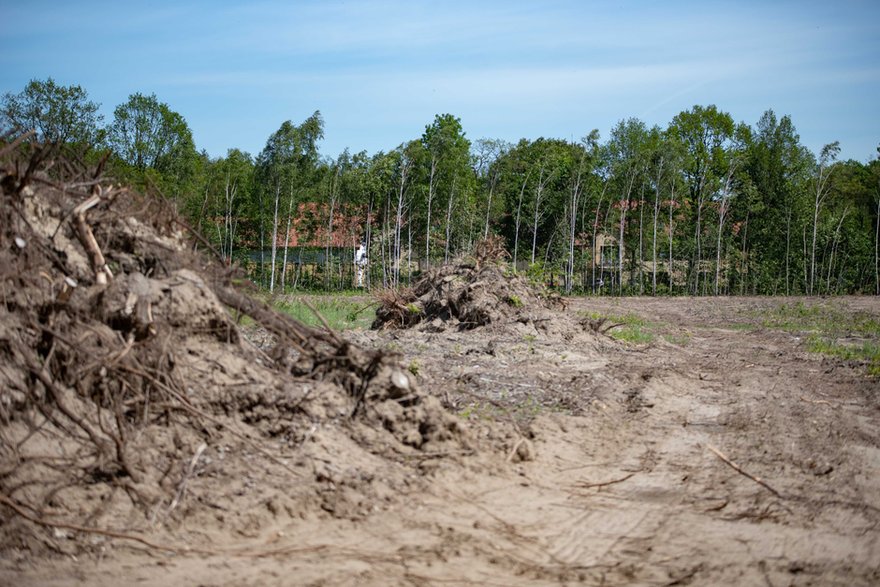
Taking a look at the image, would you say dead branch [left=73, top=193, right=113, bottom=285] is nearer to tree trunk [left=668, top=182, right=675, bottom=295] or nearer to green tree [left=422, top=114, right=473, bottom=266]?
green tree [left=422, top=114, right=473, bottom=266]

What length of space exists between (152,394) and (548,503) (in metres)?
3.27

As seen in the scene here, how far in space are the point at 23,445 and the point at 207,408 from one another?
4.64 ft

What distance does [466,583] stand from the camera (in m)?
5.02

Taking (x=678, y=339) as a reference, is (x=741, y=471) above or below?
below

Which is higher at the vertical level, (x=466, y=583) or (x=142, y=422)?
(x=142, y=422)

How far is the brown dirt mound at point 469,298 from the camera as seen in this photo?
54.5 ft

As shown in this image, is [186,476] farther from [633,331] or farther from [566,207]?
[566,207]

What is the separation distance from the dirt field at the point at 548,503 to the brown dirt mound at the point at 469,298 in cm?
570

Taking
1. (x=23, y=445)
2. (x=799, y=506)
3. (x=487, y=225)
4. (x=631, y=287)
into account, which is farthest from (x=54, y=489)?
(x=631, y=287)

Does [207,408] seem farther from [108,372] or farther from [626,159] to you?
[626,159]

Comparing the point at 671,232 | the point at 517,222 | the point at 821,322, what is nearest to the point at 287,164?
the point at 517,222

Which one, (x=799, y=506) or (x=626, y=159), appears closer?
(x=799, y=506)

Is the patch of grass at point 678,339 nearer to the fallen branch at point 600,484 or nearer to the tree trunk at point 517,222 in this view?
the fallen branch at point 600,484

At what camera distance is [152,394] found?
21.3 feet
